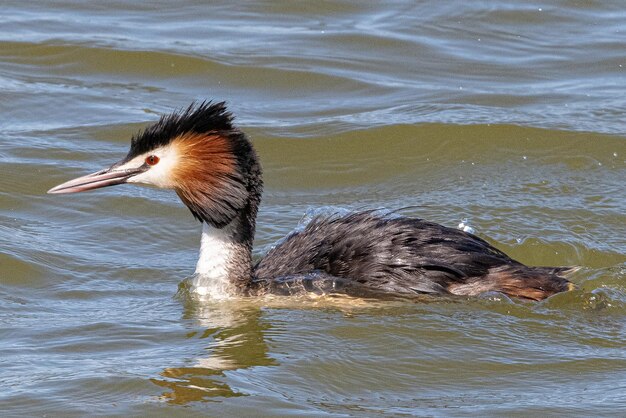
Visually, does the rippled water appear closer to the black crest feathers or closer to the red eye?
the red eye

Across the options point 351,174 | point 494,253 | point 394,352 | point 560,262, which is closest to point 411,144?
point 351,174

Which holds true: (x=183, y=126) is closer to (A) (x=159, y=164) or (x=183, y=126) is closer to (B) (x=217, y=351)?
(A) (x=159, y=164)

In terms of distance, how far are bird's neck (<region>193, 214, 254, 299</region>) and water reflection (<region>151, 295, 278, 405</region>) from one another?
0.31 feet

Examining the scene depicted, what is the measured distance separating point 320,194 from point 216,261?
2.38 meters

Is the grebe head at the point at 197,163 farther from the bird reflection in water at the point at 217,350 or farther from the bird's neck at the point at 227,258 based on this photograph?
the bird reflection in water at the point at 217,350

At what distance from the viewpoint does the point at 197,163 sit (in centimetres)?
735

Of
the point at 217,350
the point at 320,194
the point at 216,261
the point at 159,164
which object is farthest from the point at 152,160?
the point at 320,194

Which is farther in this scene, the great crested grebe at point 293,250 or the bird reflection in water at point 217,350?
the great crested grebe at point 293,250

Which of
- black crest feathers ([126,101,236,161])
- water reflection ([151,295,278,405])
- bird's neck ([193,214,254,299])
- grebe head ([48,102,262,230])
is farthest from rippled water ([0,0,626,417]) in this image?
black crest feathers ([126,101,236,161])

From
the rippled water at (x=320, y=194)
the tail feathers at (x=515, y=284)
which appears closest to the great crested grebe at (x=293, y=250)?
the tail feathers at (x=515, y=284)

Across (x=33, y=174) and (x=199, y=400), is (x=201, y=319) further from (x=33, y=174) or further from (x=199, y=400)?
(x=33, y=174)

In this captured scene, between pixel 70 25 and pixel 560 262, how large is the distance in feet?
Result: 22.6

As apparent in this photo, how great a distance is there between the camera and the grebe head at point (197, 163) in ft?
24.0

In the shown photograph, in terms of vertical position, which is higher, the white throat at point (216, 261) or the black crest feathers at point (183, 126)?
the black crest feathers at point (183, 126)
